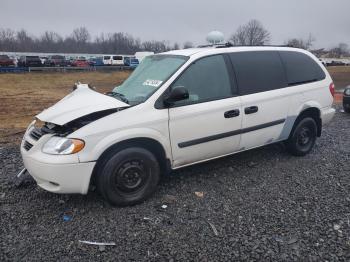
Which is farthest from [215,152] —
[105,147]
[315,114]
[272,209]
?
[315,114]

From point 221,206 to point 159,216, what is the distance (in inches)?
30.1

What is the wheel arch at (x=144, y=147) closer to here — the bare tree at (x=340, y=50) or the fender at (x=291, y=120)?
the fender at (x=291, y=120)

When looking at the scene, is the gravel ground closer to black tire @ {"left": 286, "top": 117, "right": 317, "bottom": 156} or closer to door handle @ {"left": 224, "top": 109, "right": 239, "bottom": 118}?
black tire @ {"left": 286, "top": 117, "right": 317, "bottom": 156}

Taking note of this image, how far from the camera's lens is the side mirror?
11.8 feet

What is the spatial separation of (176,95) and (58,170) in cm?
154

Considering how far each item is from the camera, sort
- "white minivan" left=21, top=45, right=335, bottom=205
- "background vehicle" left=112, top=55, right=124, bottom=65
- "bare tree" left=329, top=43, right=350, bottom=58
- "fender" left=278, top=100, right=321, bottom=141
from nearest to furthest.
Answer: "white minivan" left=21, top=45, right=335, bottom=205, "fender" left=278, top=100, right=321, bottom=141, "background vehicle" left=112, top=55, right=124, bottom=65, "bare tree" left=329, top=43, right=350, bottom=58

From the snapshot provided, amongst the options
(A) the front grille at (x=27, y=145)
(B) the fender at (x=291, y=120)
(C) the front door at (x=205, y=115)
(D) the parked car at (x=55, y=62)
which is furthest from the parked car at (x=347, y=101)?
(D) the parked car at (x=55, y=62)

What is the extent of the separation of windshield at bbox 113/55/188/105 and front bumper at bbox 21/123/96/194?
3.27ft

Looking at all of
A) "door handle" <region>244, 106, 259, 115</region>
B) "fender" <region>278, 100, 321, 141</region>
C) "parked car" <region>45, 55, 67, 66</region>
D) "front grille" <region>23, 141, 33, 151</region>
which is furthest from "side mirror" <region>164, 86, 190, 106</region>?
"parked car" <region>45, 55, 67, 66</region>

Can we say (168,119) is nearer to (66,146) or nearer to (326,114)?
(66,146)

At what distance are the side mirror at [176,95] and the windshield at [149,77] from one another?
24 cm

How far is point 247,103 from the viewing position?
429 cm

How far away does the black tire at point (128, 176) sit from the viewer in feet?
11.3

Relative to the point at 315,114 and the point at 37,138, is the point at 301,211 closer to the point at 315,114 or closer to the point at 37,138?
the point at 315,114
